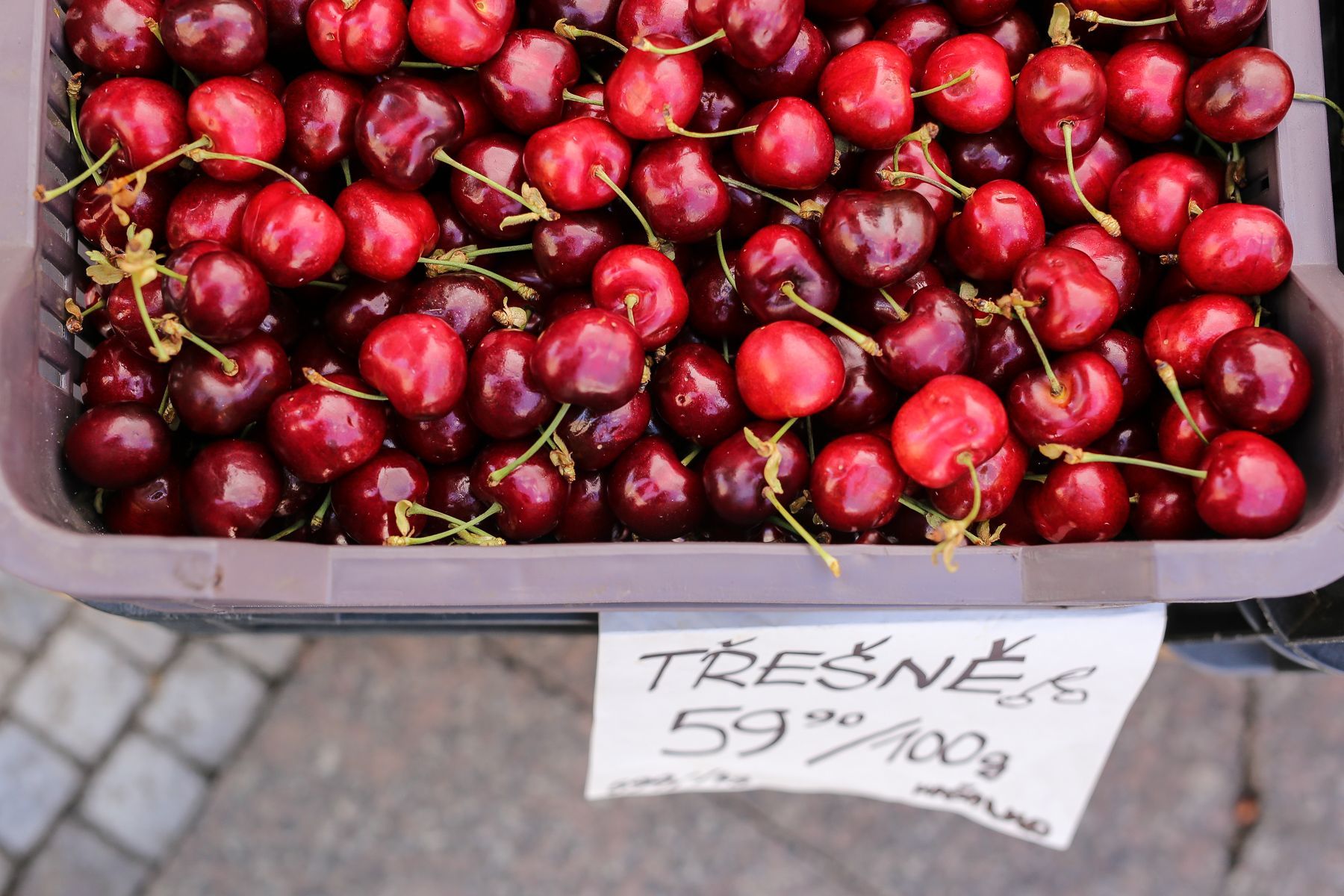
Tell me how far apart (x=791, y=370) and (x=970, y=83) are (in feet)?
1.44

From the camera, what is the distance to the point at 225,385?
119 centimetres

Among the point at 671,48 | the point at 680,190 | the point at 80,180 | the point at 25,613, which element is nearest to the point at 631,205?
the point at 680,190

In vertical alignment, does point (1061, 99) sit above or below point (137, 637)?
above

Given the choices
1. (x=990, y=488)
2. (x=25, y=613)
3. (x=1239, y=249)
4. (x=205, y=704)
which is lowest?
(x=205, y=704)

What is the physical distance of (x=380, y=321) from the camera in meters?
1.29

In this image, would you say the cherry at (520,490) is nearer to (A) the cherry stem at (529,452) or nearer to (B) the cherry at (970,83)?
(A) the cherry stem at (529,452)

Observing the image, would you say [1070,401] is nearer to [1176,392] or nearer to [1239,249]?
[1176,392]

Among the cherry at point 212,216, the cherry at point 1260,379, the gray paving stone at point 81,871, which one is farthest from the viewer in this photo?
the gray paving stone at point 81,871

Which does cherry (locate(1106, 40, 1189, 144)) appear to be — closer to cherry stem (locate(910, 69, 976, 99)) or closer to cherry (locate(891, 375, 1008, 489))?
cherry stem (locate(910, 69, 976, 99))

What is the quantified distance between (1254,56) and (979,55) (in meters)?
0.32

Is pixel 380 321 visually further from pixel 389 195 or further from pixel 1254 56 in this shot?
pixel 1254 56

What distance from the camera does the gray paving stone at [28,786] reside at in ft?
7.16

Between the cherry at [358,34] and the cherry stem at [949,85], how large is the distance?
24.2 inches

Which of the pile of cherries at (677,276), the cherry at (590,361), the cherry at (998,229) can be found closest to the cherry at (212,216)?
the pile of cherries at (677,276)
